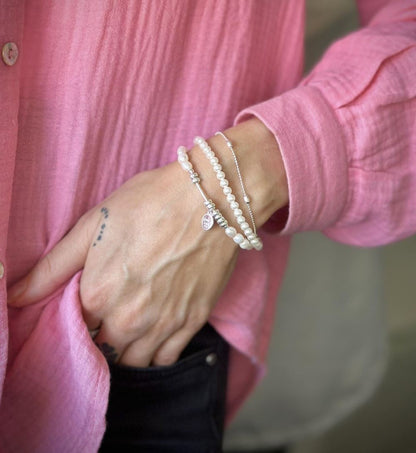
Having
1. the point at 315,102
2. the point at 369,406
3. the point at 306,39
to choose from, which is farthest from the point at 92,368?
the point at 369,406

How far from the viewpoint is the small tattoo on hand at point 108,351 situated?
2.33 ft

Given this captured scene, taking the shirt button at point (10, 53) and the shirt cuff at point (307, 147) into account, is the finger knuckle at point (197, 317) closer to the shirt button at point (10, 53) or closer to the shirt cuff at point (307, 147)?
the shirt cuff at point (307, 147)

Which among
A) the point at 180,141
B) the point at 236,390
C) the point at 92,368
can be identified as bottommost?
the point at 236,390

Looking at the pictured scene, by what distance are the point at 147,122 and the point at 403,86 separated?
345mm

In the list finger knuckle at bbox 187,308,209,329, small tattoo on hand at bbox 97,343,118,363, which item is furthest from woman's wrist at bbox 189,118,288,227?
small tattoo on hand at bbox 97,343,118,363

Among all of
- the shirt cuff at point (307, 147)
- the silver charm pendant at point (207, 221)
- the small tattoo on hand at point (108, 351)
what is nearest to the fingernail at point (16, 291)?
the small tattoo on hand at point (108, 351)

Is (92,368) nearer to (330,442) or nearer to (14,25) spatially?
(14,25)

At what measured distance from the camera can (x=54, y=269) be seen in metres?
0.68

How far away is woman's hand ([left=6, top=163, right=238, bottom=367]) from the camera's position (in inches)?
25.4

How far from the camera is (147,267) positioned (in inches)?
25.6

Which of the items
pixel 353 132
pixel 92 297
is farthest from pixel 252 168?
pixel 92 297

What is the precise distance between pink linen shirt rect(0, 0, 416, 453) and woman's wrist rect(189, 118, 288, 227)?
2 cm

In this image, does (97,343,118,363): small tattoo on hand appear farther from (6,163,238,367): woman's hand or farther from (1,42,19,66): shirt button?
(1,42,19,66): shirt button

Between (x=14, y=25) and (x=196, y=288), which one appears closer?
(x=14, y=25)
